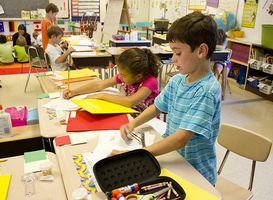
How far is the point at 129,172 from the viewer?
885mm

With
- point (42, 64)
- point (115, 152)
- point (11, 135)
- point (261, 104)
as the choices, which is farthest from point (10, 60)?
point (115, 152)

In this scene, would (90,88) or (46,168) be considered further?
(90,88)

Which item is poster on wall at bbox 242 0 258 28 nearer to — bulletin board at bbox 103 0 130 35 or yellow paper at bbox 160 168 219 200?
bulletin board at bbox 103 0 130 35

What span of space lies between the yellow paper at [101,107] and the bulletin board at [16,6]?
6.84m

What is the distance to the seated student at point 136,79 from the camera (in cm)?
169

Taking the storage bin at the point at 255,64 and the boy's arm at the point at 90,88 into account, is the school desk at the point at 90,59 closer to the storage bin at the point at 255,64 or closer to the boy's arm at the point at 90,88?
the boy's arm at the point at 90,88

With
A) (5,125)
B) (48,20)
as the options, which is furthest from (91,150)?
(48,20)

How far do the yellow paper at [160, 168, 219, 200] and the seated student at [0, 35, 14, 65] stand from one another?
560cm

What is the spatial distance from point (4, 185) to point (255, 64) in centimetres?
437

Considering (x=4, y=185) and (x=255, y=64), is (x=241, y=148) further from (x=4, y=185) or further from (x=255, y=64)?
(x=255, y=64)

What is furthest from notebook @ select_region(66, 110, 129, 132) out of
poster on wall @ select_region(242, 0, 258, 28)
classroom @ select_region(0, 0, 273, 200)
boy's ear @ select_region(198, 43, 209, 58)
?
poster on wall @ select_region(242, 0, 258, 28)

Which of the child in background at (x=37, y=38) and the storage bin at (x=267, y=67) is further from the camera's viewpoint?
the child in background at (x=37, y=38)

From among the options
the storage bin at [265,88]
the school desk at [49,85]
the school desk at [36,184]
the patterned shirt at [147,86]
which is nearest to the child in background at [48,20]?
the school desk at [49,85]

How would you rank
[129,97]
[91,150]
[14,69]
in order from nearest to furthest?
[91,150], [129,97], [14,69]
